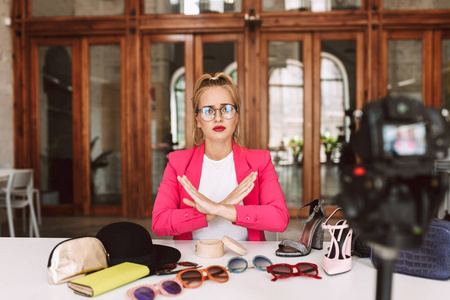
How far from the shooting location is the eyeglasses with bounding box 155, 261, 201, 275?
99 centimetres

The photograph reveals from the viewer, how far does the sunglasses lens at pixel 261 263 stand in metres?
1.02

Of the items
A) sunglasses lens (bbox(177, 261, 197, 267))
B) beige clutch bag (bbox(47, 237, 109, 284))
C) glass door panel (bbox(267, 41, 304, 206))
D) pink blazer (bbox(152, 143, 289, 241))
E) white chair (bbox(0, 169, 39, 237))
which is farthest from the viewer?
glass door panel (bbox(267, 41, 304, 206))

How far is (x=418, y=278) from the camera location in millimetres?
961

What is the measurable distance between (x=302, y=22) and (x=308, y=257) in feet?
14.3

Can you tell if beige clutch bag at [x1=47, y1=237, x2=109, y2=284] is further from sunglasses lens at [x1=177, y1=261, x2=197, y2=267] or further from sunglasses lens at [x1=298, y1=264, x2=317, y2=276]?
sunglasses lens at [x1=298, y1=264, x2=317, y2=276]

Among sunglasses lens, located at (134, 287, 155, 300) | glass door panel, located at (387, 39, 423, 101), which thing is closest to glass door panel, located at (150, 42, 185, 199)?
glass door panel, located at (387, 39, 423, 101)

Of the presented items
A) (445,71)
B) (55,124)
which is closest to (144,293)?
(55,124)

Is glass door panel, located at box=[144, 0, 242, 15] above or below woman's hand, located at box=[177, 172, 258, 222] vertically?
above

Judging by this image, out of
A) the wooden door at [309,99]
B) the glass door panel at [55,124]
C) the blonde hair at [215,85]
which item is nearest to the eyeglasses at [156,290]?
the blonde hair at [215,85]

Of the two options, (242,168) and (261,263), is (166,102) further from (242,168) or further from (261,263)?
(261,263)

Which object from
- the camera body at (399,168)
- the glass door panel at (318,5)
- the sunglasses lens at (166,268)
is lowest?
the sunglasses lens at (166,268)

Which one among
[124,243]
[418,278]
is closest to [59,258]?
[124,243]

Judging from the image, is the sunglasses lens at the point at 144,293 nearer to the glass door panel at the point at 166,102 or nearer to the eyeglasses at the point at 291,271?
the eyeglasses at the point at 291,271

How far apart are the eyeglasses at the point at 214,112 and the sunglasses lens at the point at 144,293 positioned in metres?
0.94
